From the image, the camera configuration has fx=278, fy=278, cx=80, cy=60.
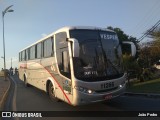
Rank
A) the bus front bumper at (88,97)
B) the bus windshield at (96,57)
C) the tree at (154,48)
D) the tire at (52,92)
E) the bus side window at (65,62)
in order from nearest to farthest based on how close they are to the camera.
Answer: the bus front bumper at (88,97)
the bus windshield at (96,57)
the bus side window at (65,62)
the tire at (52,92)
the tree at (154,48)

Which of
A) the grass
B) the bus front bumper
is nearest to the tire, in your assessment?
the bus front bumper

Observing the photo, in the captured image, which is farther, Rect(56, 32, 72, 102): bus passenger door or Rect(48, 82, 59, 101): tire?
Rect(48, 82, 59, 101): tire

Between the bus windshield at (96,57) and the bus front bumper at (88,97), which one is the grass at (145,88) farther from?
the bus front bumper at (88,97)

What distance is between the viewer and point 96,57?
10.6 meters

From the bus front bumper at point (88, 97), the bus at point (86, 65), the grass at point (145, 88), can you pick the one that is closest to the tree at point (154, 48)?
the grass at point (145, 88)

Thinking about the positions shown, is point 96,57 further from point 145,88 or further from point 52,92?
point 145,88

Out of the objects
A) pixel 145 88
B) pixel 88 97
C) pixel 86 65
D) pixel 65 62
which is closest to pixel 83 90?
pixel 88 97

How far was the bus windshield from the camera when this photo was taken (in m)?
10.4

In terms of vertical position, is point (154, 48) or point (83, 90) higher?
point (154, 48)

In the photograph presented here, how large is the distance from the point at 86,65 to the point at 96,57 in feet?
1.76

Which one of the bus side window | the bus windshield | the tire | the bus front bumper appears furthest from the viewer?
the tire

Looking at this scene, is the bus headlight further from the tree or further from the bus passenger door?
the tree

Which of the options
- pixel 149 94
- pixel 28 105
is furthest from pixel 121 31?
pixel 28 105

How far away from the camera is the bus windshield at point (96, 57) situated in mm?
10352
